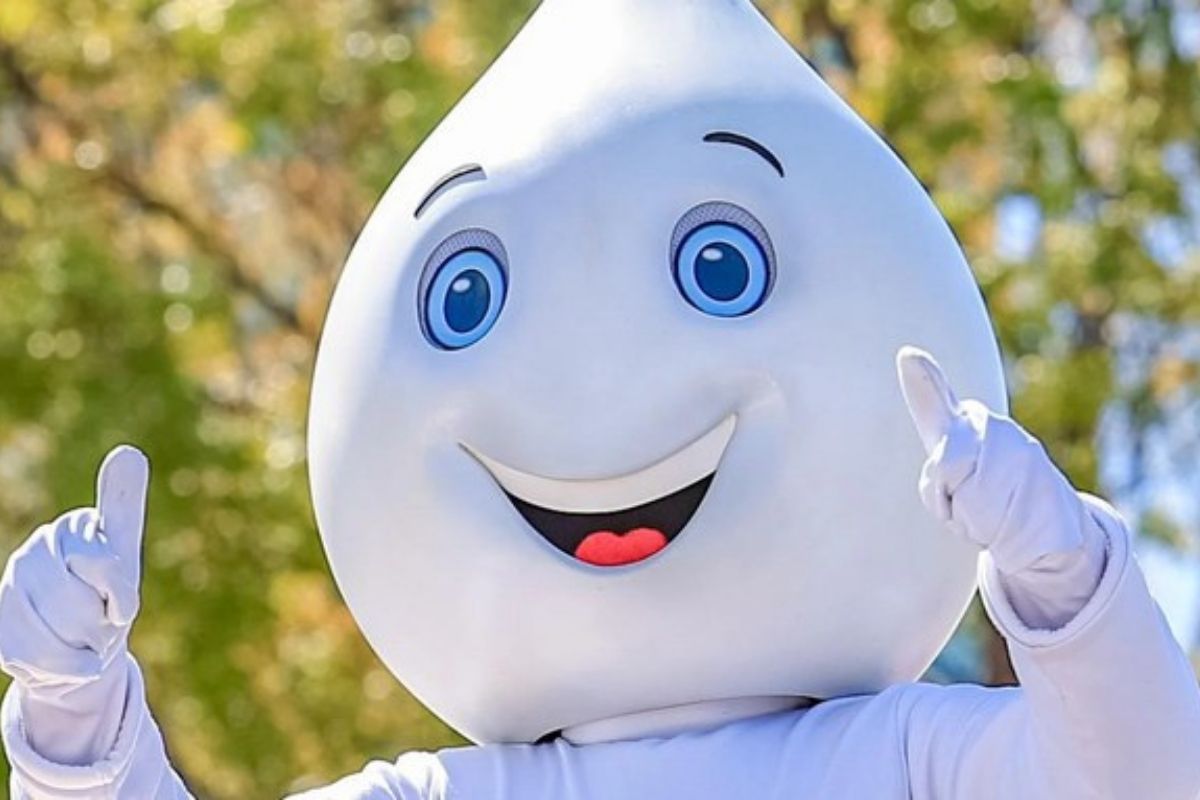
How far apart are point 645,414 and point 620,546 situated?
17 centimetres

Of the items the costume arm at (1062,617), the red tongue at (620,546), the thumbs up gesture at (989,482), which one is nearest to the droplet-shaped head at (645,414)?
the red tongue at (620,546)

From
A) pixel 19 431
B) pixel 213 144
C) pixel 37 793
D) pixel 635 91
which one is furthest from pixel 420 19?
pixel 37 793

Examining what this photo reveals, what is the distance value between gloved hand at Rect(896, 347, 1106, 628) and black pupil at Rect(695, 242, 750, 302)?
557 millimetres

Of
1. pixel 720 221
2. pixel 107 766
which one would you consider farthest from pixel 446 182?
pixel 107 766

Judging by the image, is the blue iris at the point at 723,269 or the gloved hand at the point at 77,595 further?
the blue iris at the point at 723,269

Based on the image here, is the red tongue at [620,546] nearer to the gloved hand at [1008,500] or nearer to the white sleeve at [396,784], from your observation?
the white sleeve at [396,784]

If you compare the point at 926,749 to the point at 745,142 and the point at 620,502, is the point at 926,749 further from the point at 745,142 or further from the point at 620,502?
the point at 745,142

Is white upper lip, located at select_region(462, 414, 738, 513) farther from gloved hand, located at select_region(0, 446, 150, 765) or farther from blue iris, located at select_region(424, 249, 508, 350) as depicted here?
gloved hand, located at select_region(0, 446, 150, 765)

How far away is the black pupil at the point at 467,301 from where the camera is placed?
10.6ft

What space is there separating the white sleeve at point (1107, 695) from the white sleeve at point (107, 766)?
3.13 feet

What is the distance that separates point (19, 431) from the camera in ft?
26.1

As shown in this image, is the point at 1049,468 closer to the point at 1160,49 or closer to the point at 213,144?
the point at 1160,49

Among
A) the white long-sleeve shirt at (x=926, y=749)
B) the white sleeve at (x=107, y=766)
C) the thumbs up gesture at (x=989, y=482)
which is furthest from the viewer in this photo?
the white sleeve at (x=107, y=766)

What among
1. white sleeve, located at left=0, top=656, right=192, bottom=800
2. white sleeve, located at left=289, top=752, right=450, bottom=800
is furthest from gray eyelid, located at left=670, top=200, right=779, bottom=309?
white sleeve, located at left=0, top=656, right=192, bottom=800
